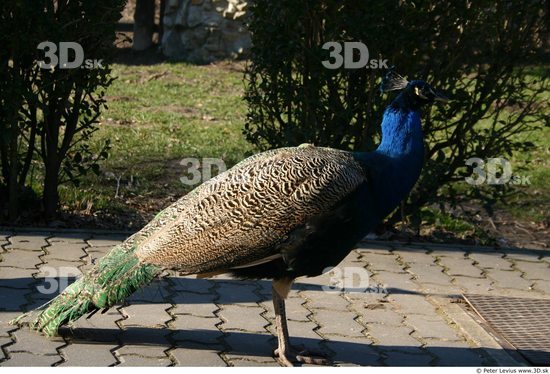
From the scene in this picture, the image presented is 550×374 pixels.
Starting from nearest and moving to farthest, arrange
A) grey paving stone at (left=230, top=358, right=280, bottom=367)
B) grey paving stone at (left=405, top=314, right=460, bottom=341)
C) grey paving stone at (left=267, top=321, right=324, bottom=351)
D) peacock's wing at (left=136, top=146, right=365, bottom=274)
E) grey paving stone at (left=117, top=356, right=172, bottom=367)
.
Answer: peacock's wing at (left=136, top=146, right=365, bottom=274) < grey paving stone at (left=117, top=356, right=172, bottom=367) < grey paving stone at (left=230, top=358, right=280, bottom=367) < grey paving stone at (left=267, top=321, right=324, bottom=351) < grey paving stone at (left=405, top=314, right=460, bottom=341)

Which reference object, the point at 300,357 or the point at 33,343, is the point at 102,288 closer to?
the point at 33,343

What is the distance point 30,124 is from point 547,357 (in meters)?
3.72

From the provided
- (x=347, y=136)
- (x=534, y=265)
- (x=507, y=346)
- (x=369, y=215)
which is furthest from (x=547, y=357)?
(x=347, y=136)

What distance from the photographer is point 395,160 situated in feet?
15.5

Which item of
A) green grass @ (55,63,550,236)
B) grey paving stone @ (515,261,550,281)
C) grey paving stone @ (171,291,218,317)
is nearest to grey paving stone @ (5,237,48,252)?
green grass @ (55,63,550,236)

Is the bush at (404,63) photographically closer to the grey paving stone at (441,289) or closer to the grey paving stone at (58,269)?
the grey paving stone at (441,289)

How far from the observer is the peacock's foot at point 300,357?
15.6 ft

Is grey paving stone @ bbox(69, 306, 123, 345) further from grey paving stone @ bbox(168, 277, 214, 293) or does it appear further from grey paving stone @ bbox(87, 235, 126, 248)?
grey paving stone @ bbox(87, 235, 126, 248)

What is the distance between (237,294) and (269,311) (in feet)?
1.06

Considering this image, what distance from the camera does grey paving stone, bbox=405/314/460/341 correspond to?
5.32 m

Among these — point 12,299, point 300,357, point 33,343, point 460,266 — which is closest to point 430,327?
point 300,357

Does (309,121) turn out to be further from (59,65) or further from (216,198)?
(216,198)

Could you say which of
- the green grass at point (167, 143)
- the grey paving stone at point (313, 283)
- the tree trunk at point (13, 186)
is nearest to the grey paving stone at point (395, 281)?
the grey paving stone at point (313, 283)

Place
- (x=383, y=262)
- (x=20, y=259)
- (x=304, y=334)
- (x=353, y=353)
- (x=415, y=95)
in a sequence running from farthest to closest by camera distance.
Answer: (x=383, y=262), (x=20, y=259), (x=304, y=334), (x=353, y=353), (x=415, y=95)
